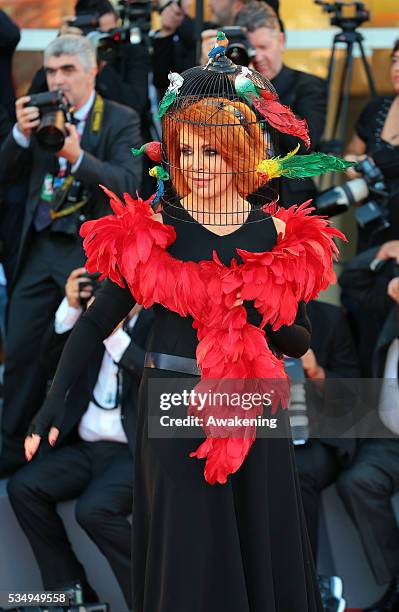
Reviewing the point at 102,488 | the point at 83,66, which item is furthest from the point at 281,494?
the point at 83,66

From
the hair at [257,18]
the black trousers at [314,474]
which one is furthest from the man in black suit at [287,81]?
the black trousers at [314,474]

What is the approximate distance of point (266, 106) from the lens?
8.59 feet

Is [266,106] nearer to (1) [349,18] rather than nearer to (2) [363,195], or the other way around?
(2) [363,195]

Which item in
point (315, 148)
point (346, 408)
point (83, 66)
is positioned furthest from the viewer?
point (315, 148)

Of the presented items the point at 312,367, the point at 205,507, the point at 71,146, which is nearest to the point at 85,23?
the point at 71,146

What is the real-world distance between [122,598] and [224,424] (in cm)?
151

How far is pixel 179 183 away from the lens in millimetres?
2719

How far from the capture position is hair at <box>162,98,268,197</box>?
2.58m

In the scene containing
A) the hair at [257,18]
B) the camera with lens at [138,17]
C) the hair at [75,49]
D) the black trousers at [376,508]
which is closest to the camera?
the black trousers at [376,508]

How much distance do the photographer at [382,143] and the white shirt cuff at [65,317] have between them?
1.28m

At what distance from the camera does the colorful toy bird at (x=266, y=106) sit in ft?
8.52

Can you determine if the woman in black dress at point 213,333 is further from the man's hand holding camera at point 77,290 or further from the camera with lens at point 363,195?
the camera with lens at point 363,195

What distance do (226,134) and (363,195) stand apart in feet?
5.86

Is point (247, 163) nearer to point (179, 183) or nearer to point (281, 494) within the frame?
point (179, 183)
